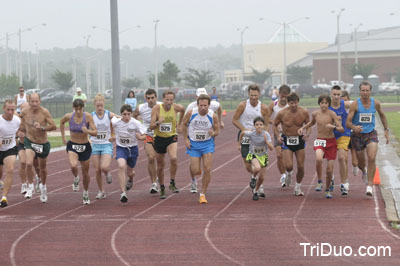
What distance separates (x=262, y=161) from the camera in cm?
1480

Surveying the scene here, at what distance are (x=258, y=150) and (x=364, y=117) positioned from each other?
1.94m

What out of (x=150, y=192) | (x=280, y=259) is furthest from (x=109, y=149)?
(x=280, y=259)

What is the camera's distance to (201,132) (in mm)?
14820

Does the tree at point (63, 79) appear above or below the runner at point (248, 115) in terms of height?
above

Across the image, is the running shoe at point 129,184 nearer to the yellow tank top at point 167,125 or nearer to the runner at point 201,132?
the yellow tank top at point 167,125

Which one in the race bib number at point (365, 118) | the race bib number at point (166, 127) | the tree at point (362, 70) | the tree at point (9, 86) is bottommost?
the race bib number at point (166, 127)

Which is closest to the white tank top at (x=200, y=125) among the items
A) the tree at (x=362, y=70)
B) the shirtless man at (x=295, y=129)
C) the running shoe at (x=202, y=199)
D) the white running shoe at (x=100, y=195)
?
the running shoe at (x=202, y=199)

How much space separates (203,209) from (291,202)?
1.61 m

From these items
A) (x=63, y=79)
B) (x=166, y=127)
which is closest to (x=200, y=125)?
(x=166, y=127)

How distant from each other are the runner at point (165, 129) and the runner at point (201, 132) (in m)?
0.64

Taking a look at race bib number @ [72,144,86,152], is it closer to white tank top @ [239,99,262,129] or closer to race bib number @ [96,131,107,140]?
race bib number @ [96,131,107,140]

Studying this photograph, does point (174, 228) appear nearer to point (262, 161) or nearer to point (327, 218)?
point (327, 218)

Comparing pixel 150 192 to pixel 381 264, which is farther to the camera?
pixel 150 192

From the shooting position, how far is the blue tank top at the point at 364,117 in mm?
14688
